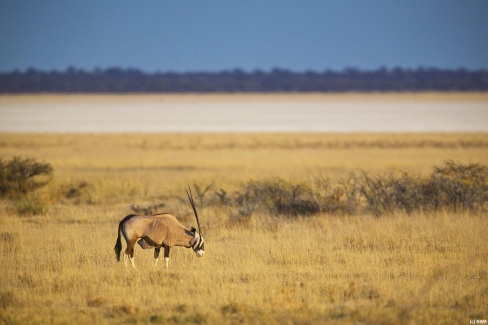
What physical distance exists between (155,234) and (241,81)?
149 metres

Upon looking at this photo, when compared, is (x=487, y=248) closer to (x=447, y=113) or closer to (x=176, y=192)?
(x=176, y=192)

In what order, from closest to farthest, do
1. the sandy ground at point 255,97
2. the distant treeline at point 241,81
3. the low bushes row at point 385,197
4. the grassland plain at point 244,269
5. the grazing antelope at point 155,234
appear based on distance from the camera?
the grassland plain at point 244,269 → the grazing antelope at point 155,234 → the low bushes row at point 385,197 → the sandy ground at point 255,97 → the distant treeline at point 241,81

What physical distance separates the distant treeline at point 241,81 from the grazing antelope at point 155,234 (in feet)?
439

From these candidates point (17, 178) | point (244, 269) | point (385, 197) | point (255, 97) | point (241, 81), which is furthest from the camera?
point (241, 81)

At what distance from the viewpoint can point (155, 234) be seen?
10320 millimetres

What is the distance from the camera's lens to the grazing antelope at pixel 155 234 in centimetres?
1015

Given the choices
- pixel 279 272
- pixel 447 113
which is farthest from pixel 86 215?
pixel 447 113

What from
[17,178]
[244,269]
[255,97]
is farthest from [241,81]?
[244,269]

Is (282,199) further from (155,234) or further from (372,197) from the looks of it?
(155,234)

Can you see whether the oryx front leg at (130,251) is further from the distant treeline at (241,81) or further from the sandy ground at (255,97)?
the distant treeline at (241,81)

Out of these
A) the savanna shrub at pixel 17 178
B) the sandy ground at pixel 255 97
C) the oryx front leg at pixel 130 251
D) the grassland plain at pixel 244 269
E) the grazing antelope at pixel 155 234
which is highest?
the sandy ground at pixel 255 97

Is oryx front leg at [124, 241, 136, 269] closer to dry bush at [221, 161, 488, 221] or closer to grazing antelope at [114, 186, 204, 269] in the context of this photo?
grazing antelope at [114, 186, 204, 269]

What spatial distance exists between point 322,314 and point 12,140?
1612 inches

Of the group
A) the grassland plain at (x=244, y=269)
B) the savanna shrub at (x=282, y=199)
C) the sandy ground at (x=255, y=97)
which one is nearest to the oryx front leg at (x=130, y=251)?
the grassland plain at (x=244, y=269)
